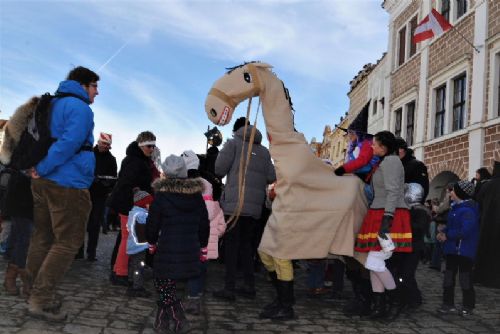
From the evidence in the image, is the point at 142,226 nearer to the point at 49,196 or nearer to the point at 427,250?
the point at 49,196

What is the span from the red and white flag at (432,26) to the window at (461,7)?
1616 millimetres

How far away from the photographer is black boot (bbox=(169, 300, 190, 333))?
137 inches

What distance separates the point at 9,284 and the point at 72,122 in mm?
1688

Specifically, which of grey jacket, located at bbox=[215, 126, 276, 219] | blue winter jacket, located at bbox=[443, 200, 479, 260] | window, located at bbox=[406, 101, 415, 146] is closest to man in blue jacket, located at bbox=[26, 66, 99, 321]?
grey jacket, located at bbox=[215, 126, 276, 219]

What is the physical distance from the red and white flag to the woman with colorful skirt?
927 centimetres

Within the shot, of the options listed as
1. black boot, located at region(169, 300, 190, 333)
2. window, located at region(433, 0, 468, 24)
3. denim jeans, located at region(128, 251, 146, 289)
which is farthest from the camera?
window, located at region(433, 0, 468, 24)

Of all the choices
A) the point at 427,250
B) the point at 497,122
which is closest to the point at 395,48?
the point at 497,122

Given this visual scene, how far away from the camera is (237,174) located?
5.02 meters

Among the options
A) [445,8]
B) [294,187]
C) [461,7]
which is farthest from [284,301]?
[445,8]

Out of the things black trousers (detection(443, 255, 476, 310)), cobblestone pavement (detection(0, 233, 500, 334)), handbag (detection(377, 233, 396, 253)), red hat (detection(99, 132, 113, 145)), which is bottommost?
cobblestone pavement (detection(0, 233, 500, 334))

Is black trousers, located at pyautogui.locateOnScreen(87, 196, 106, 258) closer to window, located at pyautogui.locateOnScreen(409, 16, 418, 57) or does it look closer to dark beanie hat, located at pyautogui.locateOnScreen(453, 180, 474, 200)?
dark beanie hat, located at pyautogui.locateOnScreen(453, 180, 474, 200)

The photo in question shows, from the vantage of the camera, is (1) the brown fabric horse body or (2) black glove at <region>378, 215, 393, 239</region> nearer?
(1) the brown fabric horse body

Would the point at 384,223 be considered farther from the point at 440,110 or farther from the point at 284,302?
the point at 440,110

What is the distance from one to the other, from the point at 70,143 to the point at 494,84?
435 inches
